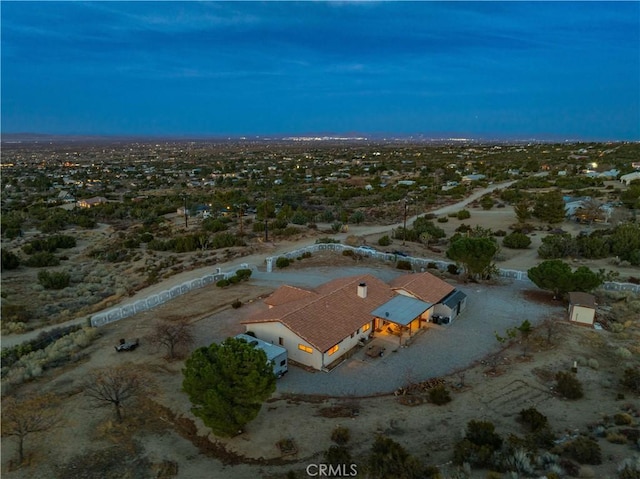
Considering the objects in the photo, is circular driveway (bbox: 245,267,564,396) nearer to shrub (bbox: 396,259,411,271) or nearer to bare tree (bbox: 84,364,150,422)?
shrub (bbox: 396,259,411,271)

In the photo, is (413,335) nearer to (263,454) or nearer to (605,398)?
(605,398)

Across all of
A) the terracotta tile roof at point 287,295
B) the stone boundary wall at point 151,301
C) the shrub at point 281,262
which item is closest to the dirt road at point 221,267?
the stone boundary wall at point 151,301

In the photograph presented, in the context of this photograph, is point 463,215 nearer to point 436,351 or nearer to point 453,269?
point 453,269

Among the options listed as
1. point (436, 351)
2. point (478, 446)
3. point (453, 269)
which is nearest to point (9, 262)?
point (436, 351)

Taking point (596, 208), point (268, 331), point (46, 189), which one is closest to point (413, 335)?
point (268, 331)

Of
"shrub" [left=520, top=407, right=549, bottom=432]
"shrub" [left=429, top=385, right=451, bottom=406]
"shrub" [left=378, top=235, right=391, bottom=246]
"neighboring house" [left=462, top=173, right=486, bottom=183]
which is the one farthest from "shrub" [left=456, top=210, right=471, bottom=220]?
"shrub" [left=520, top=407, right=549, bottom=432]

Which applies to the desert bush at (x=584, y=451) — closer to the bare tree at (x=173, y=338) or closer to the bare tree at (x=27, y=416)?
the bare tree at (x=173, y=338)
